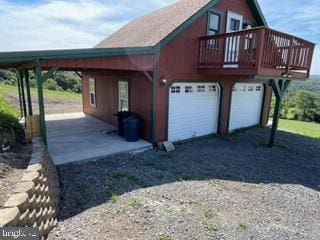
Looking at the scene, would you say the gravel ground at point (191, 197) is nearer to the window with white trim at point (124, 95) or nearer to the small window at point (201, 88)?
the small window at point (201, 88)

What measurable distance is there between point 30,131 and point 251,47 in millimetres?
7097

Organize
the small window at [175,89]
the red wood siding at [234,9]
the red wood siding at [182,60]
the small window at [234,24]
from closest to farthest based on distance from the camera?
the red wood siding at [182,60], the small window at [175,89], the red wood siding at [234,9], the small window at [234,24]

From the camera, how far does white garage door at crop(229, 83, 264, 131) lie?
11.0 metres

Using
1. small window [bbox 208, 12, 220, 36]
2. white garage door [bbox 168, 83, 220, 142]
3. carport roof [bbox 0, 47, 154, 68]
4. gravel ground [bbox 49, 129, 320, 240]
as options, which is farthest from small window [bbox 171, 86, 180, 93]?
small window [bbox 208, 12, 220, 36]

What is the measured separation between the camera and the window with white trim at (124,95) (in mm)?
9477

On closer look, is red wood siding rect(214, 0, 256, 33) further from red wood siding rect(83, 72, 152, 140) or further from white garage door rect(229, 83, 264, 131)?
red wood siding rect(83, 72, 152, 140)

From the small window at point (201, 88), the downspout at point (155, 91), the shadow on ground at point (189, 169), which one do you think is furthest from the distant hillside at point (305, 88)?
the downspout at point (155, 91)

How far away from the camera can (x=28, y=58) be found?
18.7ft

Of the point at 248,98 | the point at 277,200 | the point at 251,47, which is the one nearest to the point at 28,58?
the point at 251,47

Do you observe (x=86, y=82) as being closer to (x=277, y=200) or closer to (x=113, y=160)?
(x=113, y=160)

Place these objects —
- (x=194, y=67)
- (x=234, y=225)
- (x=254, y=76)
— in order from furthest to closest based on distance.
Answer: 1. (x=194, y=67)
2. (x=254, y=76)
3. (x=234, y=225)

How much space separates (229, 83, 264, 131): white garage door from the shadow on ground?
2069 mm

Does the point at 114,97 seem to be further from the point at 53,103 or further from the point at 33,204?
the point at 53,103

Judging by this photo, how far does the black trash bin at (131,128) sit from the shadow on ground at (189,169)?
40.5 inches
